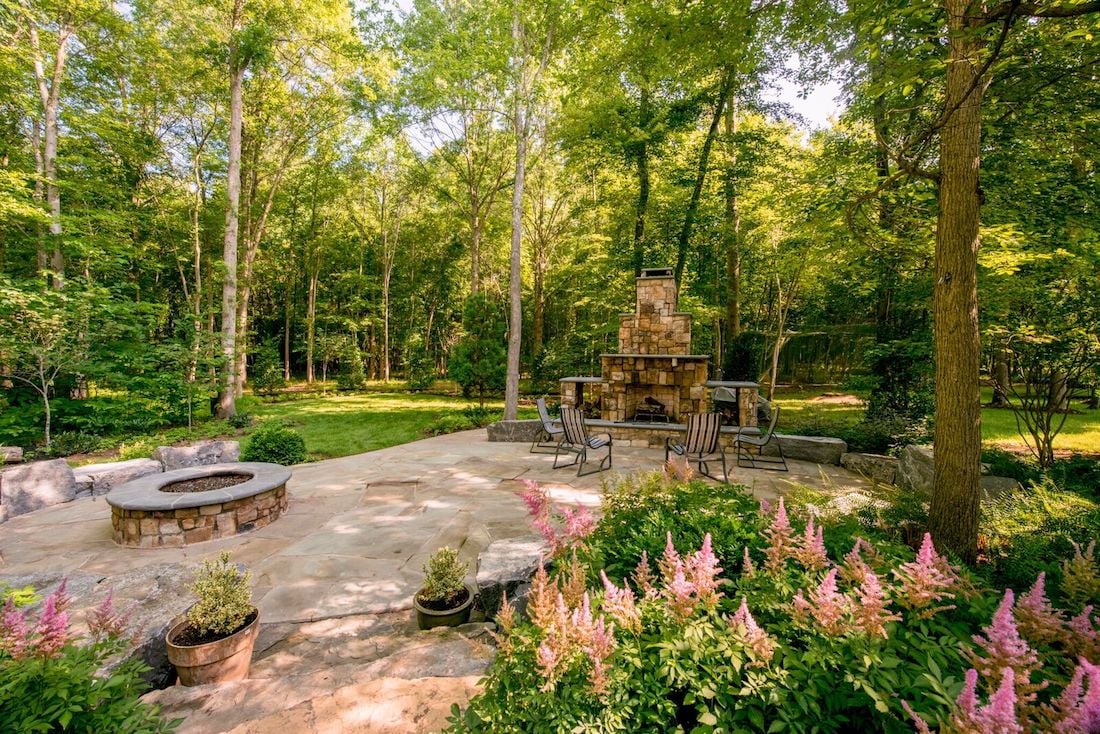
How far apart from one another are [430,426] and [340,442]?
2.09 meters

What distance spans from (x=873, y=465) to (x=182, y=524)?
8.23 m

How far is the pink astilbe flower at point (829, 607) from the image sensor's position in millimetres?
1293

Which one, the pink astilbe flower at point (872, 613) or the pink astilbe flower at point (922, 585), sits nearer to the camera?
the pink astilbe flower at point (872, 613)

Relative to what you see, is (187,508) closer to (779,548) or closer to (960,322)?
(779,548)

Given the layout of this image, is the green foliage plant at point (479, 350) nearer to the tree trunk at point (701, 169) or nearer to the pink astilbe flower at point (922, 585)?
the tree trunk at point (701, 169)

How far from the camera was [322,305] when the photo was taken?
21.4 metres

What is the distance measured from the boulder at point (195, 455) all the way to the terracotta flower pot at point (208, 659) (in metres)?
4.50

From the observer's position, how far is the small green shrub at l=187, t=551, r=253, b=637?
2258 mm

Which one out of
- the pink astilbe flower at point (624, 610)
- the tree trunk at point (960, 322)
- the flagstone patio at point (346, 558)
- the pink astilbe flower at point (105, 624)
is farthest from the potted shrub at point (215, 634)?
the tree trunk at point (960, 322)

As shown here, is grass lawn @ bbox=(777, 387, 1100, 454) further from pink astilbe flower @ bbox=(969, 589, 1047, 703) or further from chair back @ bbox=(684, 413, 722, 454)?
pink astilbe flower @ bbox=(969, 589, 1047, 703)

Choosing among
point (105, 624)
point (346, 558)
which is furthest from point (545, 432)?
point (105, 624)

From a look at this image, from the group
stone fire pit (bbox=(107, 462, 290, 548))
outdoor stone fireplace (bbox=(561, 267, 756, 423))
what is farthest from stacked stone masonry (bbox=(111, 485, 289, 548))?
outdoor stone fireplace (bbox=(561, 267, 756, 423))

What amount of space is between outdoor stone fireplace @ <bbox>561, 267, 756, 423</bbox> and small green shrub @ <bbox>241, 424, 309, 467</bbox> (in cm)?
572

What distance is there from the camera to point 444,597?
269cm
